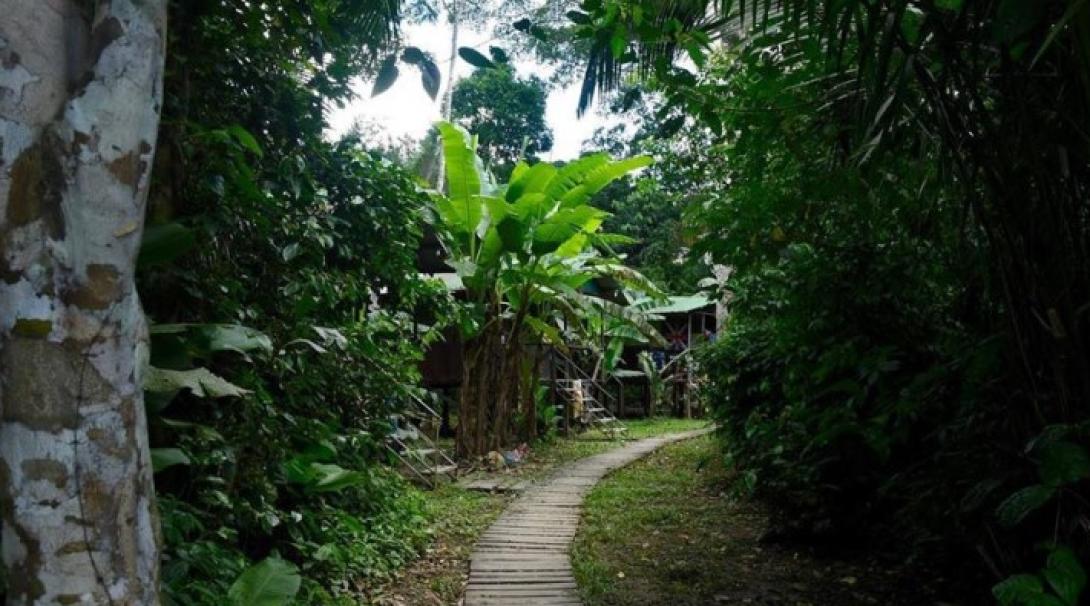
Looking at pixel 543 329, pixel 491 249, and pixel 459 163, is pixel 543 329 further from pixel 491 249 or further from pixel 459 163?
pixel 459 163

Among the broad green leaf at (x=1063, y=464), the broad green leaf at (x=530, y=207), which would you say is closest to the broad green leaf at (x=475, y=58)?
the broad green leaf at (x=1063, y=464)

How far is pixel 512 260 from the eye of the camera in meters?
9.09

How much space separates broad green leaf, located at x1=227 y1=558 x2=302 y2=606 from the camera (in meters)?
2.83

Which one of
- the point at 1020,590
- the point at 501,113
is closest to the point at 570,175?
the point at 1020,590

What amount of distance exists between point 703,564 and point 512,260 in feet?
15.9

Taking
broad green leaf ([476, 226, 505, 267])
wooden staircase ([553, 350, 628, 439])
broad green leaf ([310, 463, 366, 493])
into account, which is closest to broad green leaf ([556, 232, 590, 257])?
broad green leaf ([476, 226, 505, 267])

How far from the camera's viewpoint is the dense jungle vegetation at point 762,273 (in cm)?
262

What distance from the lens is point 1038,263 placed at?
270 cm

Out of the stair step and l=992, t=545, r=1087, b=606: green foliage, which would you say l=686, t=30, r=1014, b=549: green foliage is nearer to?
l=992, t=545, r=1087, b=606: green foliage

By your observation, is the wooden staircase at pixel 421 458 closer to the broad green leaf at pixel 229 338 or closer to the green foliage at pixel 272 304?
the green foliage at pixel 272 304

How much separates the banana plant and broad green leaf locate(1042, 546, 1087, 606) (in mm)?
5561

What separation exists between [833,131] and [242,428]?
3.15 metres

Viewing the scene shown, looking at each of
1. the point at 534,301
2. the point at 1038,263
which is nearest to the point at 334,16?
the point at 1038,263

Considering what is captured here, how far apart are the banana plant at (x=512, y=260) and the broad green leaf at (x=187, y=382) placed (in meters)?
4.64
